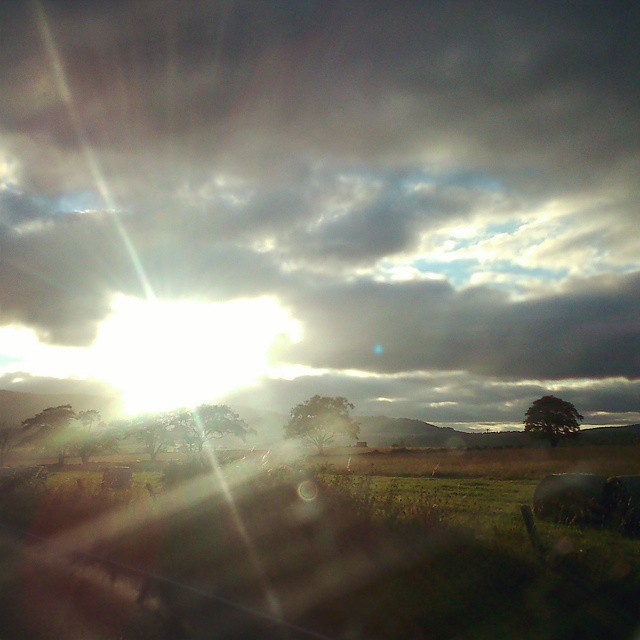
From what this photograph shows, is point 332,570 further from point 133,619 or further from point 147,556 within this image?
point 147,556

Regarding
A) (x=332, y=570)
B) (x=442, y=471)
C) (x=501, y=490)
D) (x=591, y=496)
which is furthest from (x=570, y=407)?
(x=332, y=570)

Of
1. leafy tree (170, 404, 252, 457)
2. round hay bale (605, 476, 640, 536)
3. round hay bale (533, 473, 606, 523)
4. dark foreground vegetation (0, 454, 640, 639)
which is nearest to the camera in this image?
dark foreground vegetation (0, 454, 640, 639)

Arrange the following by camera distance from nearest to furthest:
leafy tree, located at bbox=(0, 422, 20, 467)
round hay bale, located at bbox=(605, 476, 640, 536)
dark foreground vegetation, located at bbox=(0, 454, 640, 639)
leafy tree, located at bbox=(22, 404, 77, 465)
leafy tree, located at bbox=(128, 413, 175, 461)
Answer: dark foreground vegetation, located at bbox=(0, 454, 640, 639)
round hay bale, located at bbox=(605, 476, 640, 536)
leafy tree, located at bbox=(128, 413, 175, 461)
leafy tree, located at bbox=(22, 404, 77, 465)
leafy tree, located at bbox=(0, 422, 20, 467)

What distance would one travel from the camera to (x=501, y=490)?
28.7 m

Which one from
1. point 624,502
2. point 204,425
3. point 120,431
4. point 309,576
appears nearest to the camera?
point 309,576

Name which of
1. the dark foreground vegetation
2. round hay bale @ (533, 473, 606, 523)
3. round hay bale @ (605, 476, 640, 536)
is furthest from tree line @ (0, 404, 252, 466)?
round hay bale @ (605, 476, 640, 536)

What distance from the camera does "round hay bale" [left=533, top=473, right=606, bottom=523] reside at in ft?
63.3

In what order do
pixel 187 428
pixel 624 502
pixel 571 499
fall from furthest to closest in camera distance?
pixel 187 428, pixel 571 499, pixel 624 502

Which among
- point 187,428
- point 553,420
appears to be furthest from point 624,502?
point 553,420

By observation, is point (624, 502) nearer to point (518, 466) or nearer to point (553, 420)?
point (518, 466)

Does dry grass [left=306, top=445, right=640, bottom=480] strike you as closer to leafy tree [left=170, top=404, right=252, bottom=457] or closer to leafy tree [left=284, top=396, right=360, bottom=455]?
leafy tree [left=170, top=404, right=252, bottom=457]

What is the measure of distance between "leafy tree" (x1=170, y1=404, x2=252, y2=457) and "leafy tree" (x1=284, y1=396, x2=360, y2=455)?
1561 inches

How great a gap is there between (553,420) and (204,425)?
170 ft

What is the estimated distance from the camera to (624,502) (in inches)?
746
